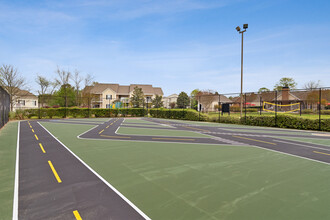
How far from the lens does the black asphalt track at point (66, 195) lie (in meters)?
3.81

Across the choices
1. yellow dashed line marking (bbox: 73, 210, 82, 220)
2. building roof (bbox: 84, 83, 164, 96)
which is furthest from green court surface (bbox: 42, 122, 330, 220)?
building roof (bbox: 84, 83, 164, 96)

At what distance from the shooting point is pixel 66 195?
4578 millimetres

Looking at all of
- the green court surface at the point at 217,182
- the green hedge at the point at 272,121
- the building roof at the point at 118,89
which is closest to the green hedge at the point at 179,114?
the green hedge at the point at 272,121

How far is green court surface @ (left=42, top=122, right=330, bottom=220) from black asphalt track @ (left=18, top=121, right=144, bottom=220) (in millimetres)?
380

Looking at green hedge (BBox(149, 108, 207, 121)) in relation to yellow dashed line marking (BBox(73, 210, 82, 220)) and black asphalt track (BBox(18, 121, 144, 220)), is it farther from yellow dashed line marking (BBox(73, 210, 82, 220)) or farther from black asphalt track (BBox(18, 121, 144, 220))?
yellow dashed line marking (BBox(73, 210, 82, 220))

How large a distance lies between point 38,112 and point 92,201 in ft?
103

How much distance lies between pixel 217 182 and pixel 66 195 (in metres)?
3.95

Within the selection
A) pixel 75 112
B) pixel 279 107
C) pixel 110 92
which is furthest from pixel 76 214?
pixel 110 92

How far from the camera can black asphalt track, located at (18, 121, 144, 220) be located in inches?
150

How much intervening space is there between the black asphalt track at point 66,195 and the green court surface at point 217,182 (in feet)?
1.25

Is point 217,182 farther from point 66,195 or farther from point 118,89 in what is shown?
point 118,89

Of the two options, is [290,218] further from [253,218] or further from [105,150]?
[105,150]

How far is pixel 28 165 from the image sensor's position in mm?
6930

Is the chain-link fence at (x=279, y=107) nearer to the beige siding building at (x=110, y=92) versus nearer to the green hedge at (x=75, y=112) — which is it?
the green hedge at (x=75, y=112)
